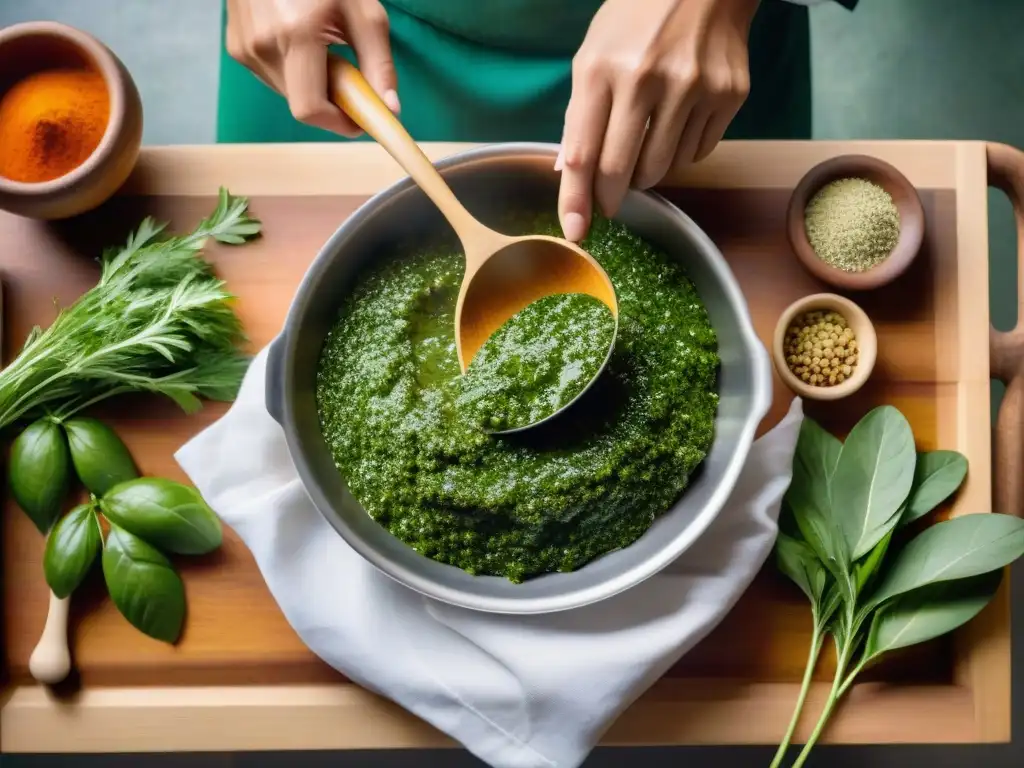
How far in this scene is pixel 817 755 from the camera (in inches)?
76.7

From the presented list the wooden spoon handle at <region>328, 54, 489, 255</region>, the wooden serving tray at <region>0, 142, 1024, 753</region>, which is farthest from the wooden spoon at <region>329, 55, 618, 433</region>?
the wooden serving tray at <region>0, 142, 1024, 753</region>

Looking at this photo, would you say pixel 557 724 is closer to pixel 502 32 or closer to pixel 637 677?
pixel 637 677

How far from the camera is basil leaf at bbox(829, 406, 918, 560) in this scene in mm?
1256

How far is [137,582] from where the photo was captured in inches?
49.9

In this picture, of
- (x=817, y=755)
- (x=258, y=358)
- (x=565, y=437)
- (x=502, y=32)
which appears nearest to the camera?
(x=565, y=437)

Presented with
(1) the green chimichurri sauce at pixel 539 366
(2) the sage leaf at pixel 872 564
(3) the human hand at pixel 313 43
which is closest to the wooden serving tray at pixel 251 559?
(2) the sage leaf at pixel 872 564

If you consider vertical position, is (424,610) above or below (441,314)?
below

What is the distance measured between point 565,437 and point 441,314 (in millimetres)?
259

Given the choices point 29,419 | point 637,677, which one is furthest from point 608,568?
point 29,419

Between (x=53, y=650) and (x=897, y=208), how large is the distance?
1.46 m

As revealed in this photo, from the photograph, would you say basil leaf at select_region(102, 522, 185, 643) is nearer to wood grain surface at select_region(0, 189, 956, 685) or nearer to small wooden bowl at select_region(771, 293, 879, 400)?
wood grain surface at select_region(0, 189, 956, 685)

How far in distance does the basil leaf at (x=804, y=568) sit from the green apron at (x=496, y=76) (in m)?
0.82

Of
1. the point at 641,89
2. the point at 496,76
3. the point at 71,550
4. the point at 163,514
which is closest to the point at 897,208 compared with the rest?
the point at 641,89

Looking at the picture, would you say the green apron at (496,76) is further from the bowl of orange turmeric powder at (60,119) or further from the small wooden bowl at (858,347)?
the small wooden bowl at (858,347)
